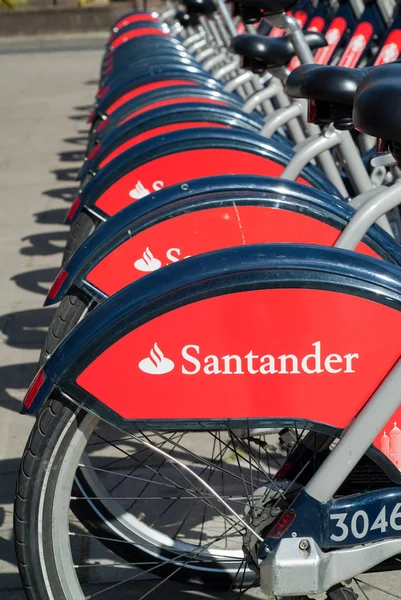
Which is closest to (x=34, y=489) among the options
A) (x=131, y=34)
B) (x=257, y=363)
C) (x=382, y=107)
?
(x=257, y=363)

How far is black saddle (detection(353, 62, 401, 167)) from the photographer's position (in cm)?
182

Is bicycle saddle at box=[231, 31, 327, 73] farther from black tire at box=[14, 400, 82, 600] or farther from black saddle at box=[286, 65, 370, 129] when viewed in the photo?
black tire at box=[14, 400, 82, 600]

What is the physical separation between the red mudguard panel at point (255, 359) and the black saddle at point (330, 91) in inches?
32.1

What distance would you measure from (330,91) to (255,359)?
0.95 m

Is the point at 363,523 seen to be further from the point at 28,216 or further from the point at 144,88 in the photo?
the point at 28,216

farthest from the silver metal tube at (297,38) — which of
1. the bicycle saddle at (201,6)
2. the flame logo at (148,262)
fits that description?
the bicycle saddle at (201,6)

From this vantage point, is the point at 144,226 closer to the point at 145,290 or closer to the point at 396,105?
the point at 145,290

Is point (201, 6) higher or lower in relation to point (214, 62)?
higher

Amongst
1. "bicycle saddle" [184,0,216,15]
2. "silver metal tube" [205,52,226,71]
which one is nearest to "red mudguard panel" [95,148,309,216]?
"silver metal tube" [205,52,226,71]

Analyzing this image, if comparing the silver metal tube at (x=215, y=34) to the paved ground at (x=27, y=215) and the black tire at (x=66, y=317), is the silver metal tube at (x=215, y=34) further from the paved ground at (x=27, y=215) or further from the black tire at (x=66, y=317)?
the black tire at (x=66, y=317)

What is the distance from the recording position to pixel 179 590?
2.79 m

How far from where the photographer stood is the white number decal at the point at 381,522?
80.8 inches

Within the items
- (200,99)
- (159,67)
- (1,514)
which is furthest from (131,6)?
(1,514)

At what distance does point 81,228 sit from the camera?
11.9 feet
